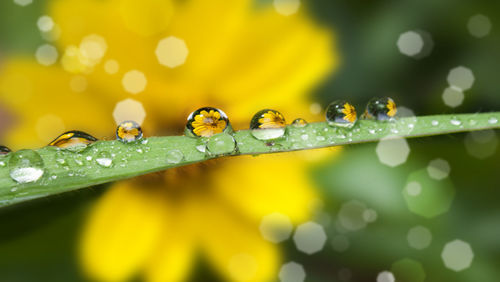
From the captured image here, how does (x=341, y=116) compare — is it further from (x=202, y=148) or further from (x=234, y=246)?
(x=234, y=246)

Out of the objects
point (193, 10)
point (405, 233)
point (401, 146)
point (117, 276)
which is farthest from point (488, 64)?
point (117, 276)

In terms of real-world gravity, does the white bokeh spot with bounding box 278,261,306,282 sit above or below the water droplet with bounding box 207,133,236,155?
below

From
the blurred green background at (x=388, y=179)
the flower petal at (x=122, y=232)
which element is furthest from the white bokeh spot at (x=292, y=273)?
the flower petal at (x=122, y=232)

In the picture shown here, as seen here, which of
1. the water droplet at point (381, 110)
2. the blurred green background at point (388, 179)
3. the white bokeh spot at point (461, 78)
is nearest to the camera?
the water droplet at point (381, 110)

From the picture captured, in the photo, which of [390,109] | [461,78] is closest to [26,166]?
[390,109]

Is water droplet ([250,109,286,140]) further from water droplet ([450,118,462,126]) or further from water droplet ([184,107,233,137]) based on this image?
water droplet ([450,118,462,126])

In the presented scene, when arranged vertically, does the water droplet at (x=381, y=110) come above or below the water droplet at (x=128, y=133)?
above

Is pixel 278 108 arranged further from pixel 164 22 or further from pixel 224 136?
pixel 224 136

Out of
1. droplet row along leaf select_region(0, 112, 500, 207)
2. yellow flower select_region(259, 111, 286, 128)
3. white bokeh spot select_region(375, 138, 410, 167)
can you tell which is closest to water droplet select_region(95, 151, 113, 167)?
droplet row along leaf select_region(0, 112, 500, 207)

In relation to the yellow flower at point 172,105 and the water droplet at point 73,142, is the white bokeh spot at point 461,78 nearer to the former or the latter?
the yellow flower at point 172,105
